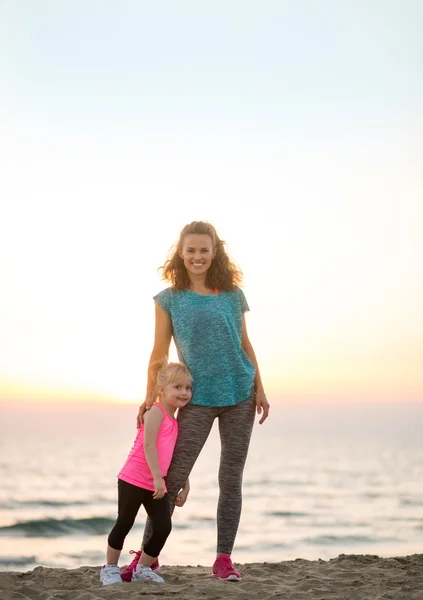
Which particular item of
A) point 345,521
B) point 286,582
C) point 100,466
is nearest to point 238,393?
point 286,582

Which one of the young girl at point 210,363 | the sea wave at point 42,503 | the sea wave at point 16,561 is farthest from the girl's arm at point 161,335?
the sea wave at point 42,503

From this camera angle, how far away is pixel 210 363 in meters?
4.75

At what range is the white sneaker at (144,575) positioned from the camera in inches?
180

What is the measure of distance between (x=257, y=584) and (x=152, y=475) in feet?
A: 3.32

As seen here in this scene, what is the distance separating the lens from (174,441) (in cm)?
464

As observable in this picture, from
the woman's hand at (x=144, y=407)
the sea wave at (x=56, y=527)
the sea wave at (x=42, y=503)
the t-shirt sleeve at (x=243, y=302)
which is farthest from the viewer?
the sea wave at (x=42, y=503)

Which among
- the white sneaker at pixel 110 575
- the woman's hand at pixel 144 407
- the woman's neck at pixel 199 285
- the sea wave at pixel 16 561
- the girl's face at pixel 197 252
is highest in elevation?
the girl's face at pixel 197 252

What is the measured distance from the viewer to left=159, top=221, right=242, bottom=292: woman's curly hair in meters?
4.93

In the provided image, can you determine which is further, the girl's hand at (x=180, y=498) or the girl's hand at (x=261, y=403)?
the girl's hand at (x=261, y=403)

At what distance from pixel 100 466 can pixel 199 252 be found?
3150 cm

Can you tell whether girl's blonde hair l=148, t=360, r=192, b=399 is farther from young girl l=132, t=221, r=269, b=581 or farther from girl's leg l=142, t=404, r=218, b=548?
girl's leg l=142, t=404, r=218, b=548

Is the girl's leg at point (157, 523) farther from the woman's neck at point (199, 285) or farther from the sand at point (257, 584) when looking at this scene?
the woman's neck at point (199, 285)

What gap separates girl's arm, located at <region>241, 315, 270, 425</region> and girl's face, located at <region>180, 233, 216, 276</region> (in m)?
0.52

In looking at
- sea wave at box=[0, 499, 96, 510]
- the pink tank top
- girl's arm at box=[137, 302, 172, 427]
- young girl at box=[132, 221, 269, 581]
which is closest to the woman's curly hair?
young girl at box=[132, 221, 269, 581]
